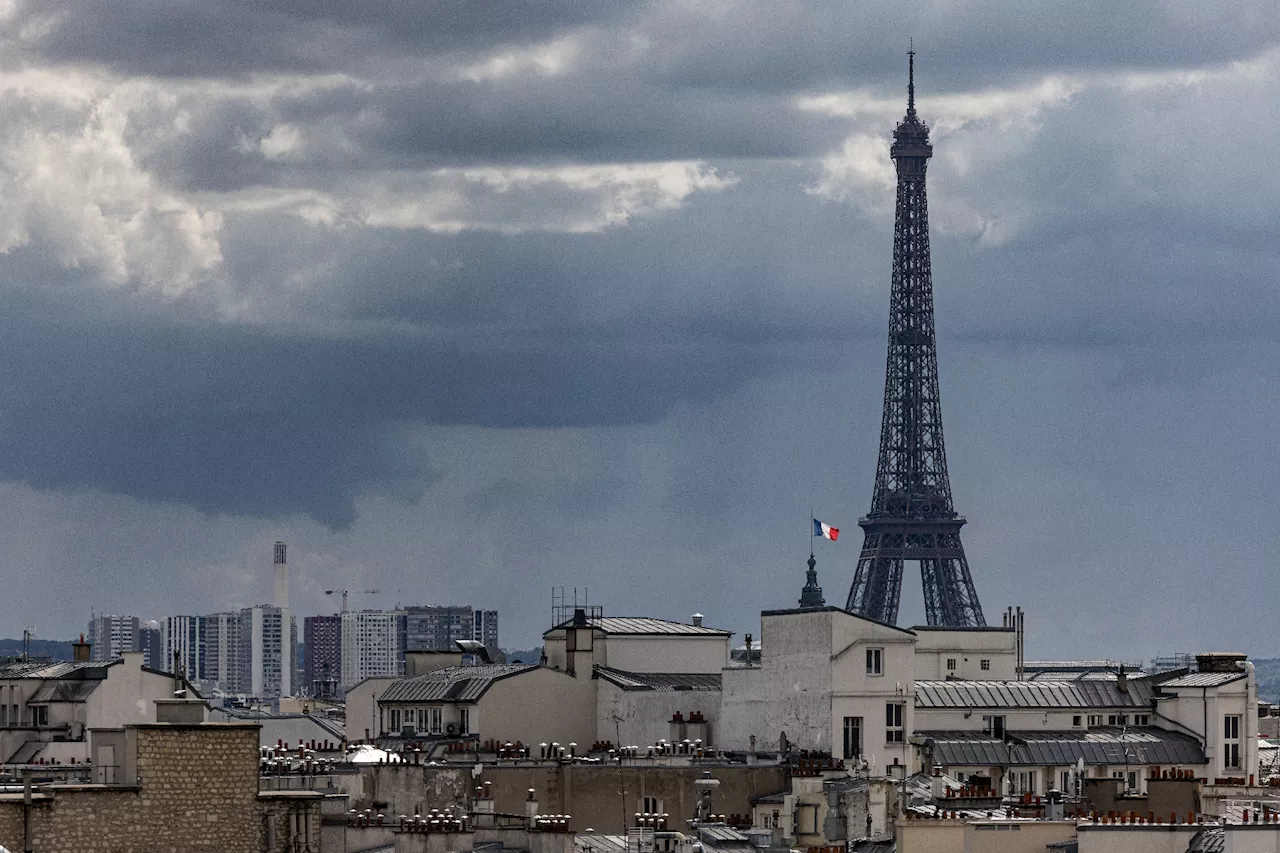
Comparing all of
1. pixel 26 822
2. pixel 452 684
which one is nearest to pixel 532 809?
pixel 26 822

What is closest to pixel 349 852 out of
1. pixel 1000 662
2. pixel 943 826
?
pixel 943 826

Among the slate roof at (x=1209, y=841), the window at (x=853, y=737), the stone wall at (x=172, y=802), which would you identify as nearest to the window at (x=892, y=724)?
the window at (x=853, y=737)

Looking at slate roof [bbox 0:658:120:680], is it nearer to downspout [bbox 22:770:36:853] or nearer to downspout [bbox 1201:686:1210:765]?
downspout [bbox 1201:686:1210:765]

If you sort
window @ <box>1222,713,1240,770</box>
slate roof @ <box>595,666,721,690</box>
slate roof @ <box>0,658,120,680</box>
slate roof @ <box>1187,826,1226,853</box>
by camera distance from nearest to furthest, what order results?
1. slate roof @ <box>1187,826,1226,853</box>
2. slate roof @ <box>595,666,721,690</box>
3. slate roof @ <box>0,658,120,680</box>
4. window @ <box>1222,713,1240,770</box>

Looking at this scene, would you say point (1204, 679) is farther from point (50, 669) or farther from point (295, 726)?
point (50, 669)

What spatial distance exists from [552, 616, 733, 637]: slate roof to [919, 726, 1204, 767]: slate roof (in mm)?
7503

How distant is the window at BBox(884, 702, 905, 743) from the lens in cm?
10612

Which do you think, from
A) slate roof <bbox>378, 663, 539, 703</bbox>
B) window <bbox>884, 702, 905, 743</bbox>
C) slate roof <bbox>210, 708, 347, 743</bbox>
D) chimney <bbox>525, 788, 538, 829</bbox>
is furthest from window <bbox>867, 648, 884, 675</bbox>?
slate roof <bbox>210, 708, 347, 743</bbox>

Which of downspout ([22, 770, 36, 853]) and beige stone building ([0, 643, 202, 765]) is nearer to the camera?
downspout ([22, 770, 36, 853])

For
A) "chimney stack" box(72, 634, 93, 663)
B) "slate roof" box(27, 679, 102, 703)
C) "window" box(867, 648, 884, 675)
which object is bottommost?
"slate roof" box(27, 679, 102, 703)

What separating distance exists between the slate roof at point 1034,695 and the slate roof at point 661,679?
11.3 meters

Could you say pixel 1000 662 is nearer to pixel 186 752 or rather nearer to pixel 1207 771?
pixel 1207 771

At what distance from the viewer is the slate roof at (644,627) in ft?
388

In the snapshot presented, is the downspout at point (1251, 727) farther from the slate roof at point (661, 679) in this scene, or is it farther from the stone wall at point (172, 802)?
the stone wall at point (172, 802)
